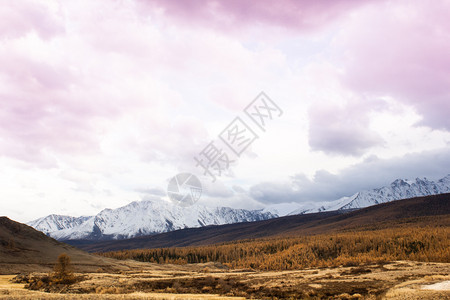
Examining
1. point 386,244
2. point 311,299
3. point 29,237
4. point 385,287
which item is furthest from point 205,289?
point 386,244

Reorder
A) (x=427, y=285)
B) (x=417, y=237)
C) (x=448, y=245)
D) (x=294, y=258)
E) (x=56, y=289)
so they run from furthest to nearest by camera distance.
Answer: (x=294, y=258) → (x=417, y=237) → (x=448, y=245) → (x=56, y=289) → (x=427, y=285)

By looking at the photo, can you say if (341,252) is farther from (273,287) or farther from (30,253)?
(30,253)

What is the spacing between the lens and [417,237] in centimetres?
8725

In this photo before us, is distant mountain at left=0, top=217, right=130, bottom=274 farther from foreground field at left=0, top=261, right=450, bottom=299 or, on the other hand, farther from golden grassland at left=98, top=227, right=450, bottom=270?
golden grassland at left=98, top=227, right=450, bottom=270

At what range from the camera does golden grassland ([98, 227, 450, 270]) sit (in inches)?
3004

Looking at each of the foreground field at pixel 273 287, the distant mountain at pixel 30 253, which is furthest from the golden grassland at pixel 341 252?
the distant mountain at pixel 30 253

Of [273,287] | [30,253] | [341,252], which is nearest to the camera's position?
[273,287]

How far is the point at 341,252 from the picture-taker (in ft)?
308

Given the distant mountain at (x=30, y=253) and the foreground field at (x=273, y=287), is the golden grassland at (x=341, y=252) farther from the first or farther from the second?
the distant mountain at (x=30, y=253)

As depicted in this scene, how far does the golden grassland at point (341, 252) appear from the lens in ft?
250

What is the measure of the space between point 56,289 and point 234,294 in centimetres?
2141

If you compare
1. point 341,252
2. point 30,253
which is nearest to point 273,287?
point 30,253

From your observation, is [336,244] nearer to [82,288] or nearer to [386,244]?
[386,244]

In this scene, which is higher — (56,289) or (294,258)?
(56,289)
